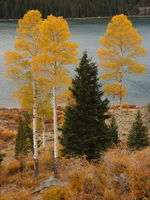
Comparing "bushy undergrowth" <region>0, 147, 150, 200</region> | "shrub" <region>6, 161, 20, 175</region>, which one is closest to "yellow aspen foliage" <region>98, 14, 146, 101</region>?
"shrub" <region>6, 161, 20, 175</region>

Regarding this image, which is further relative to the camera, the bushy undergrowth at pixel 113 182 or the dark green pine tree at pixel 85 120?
the dark green pine tree at pixel 85 120

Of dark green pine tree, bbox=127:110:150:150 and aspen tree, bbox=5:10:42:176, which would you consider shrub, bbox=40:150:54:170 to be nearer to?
aspen tree, bbox=5:10:42:176

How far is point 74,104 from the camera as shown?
1569 centimetres

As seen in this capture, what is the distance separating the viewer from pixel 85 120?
1559 cm

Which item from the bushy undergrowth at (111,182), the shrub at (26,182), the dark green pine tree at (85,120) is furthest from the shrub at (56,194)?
the dark green pine tree at (85,120)

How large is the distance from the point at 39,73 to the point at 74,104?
2922 millimetres

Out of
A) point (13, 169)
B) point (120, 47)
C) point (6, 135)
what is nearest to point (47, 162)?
point (13, 169)

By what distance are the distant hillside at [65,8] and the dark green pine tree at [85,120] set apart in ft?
488

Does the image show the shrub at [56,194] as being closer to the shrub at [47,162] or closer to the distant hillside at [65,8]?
the shrub at [47,162]

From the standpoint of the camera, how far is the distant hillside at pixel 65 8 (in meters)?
154

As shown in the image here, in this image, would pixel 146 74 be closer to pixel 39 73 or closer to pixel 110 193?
pixel 39 73

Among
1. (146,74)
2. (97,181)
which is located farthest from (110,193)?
(146,74)

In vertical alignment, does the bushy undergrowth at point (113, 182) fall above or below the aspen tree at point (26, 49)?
below

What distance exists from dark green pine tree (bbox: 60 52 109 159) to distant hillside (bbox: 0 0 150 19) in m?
149
